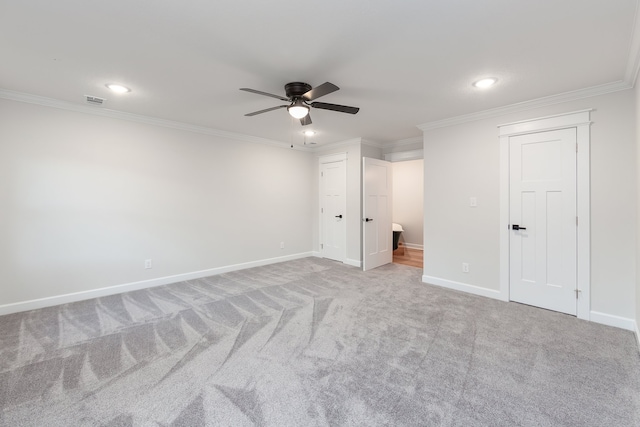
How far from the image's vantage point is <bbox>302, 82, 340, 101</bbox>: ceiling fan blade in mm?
2177

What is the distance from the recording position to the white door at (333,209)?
17.8ft

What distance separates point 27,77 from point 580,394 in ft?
17.0

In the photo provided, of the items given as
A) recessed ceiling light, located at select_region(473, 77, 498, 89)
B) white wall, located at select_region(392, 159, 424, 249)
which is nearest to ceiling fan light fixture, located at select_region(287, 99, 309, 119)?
recessed ceiling light, located at select_region(473, 77, 498, 89)

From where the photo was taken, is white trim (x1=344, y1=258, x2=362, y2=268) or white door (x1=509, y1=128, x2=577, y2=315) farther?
white trim (x1=344, y1=258, x2=362, y2=268)

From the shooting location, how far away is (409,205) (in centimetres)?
729

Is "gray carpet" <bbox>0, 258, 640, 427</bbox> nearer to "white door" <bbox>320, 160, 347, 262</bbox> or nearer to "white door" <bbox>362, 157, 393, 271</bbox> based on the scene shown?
"white door" <bbox>362, 157, 393, 271</bbox>

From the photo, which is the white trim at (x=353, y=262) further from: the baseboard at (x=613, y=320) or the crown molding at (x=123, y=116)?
the baseboard at (x=613, y=320)

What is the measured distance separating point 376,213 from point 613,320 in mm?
3180

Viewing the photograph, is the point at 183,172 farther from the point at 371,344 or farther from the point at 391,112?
the point at 371,344

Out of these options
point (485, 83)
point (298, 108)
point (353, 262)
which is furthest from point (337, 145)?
point (485, 83)

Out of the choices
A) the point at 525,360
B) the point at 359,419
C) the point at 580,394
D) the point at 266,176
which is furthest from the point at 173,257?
the point at 580,394

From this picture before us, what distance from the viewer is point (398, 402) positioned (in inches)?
66.5

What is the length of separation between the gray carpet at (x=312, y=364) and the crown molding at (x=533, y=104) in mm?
2343

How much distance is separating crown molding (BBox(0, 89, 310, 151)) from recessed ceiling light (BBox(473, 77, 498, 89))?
3.53 meters
